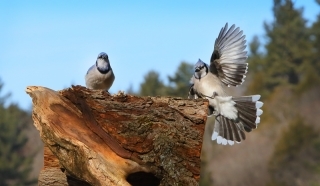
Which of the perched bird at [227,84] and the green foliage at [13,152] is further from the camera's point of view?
the green foliage at [13,152]

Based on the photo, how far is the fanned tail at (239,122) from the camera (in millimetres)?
7723

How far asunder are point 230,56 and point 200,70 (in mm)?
412

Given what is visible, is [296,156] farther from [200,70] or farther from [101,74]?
[101,74]

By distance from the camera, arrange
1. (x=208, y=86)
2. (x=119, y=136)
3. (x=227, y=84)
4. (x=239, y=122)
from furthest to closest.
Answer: (x=227, y=84)
(x=239, y=122)
(x=208, y=86)
(x=119, y=136)

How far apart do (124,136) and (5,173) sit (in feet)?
113

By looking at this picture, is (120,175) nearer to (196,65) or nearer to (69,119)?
(69,119)

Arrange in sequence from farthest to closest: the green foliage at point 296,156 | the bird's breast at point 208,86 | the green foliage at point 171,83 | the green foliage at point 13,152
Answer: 1. the green foliage at point 171,83
2. the green foliage at point 296,156
3. the green foliage at point 13,152
4. the bird's breast at point 208,86

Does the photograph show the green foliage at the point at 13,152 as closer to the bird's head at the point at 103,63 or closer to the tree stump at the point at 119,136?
the bird's head at the point at 103,63

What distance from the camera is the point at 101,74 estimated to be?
7625mm

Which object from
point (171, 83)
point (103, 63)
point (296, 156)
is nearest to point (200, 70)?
point (103, 63)

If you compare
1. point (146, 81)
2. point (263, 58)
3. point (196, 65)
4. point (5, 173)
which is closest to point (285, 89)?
point (263, 58)

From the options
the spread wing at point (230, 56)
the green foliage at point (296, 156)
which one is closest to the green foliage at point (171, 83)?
the green foliage at point (296, 156)

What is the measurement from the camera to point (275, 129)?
1843 inches

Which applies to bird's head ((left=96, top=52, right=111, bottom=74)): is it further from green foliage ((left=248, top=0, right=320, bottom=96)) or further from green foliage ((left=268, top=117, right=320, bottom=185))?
green foliage ((left=248, top=0, right=320, bottom=96))
